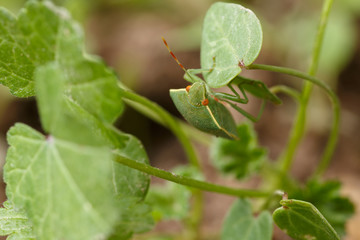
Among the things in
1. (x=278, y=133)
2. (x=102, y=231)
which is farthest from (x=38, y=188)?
(x=278, y=133)

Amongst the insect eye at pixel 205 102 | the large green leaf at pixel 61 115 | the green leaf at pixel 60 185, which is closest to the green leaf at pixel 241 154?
the insect eye at pixel 205 102

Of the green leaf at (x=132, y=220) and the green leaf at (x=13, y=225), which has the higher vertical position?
the green leaf at (x=132, y=220)

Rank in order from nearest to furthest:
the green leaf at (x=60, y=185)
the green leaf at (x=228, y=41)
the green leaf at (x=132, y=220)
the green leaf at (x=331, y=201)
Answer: the green leaf at (x=60, y=185) → the green leaf at (x=228, y=41) → the green leaf at (x=132, y=220) → the green leaf at (x=331, y=201)

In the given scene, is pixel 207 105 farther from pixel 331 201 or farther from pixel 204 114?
pixel 331 201

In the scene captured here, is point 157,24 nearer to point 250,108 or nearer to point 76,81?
point 250,108

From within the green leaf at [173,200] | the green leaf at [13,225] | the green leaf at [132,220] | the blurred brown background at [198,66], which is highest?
the blurred brown background at [198,66]

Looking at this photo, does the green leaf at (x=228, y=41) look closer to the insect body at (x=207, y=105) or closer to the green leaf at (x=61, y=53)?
the insect body at (x=207, y=105)

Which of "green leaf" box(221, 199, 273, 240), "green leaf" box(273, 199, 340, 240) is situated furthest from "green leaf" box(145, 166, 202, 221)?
"green leaf" box(273, 199, 340, 240)
